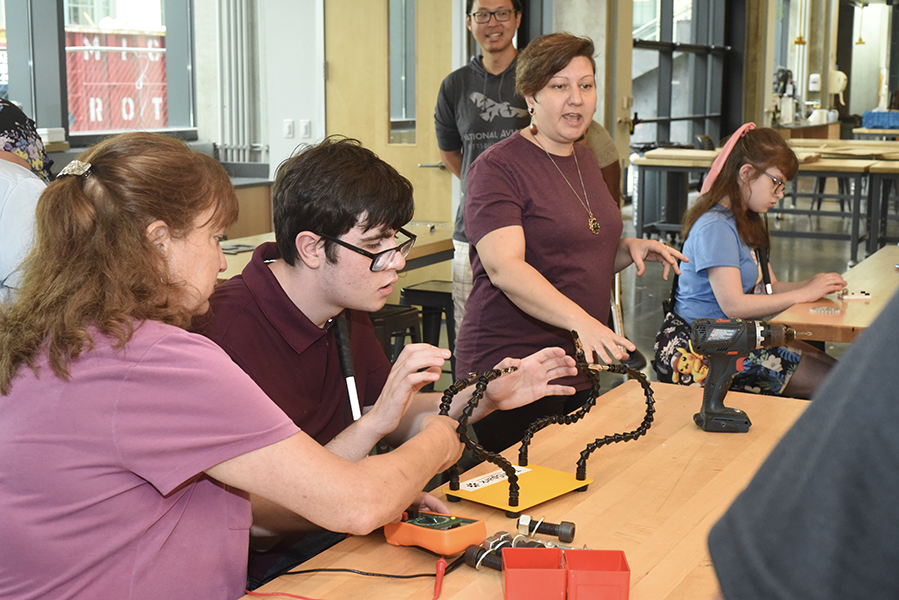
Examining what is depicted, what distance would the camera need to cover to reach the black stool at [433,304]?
430cm

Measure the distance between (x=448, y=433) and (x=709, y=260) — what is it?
66.5 inches

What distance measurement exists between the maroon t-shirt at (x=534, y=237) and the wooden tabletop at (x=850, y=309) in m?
0.66

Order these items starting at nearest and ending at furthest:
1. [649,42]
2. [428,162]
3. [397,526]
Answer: [397,526] → [428,162] → [649,42]

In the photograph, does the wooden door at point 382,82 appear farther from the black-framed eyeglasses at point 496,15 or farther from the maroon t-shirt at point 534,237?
the maroon t-shirt at point 534,237

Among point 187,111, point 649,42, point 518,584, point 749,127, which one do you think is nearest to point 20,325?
point 518,584

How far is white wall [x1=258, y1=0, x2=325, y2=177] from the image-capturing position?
19.7ft

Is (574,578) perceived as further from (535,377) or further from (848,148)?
(848,148)

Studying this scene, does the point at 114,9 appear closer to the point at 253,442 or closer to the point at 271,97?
the point at 271,97

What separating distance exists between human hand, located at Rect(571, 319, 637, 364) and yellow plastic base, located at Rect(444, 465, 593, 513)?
0.27 metres

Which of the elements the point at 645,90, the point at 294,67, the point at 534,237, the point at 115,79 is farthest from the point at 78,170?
the point at 645,90

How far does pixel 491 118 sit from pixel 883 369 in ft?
10.6

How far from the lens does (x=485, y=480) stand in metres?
1.62

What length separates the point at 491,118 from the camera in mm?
3553

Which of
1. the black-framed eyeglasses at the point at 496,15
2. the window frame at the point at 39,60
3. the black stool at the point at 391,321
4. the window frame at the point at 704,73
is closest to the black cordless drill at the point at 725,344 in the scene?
the black-framed eyeglasses at the point at 496,15
